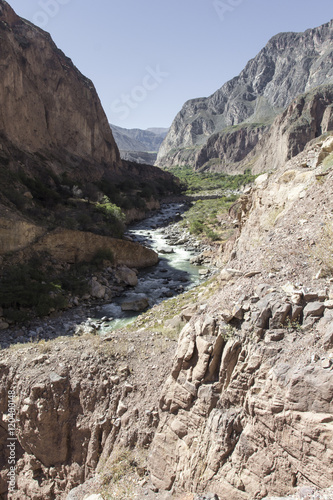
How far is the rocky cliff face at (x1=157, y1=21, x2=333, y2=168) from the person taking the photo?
456 ft

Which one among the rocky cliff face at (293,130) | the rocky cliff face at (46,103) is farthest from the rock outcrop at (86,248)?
the rocky cliff face at (293,130)

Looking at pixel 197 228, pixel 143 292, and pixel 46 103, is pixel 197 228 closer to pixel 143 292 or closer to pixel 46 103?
pixel 143 292

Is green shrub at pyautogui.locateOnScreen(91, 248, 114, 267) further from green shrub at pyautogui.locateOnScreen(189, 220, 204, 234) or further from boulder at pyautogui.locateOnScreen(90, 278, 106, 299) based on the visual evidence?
green shrub at pyautogui.locateOnScreen(189, 220, 204, 234)

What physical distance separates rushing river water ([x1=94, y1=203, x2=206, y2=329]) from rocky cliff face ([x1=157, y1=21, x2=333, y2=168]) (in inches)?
4299

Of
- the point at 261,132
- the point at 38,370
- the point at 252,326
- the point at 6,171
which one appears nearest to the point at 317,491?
the point at 252,326

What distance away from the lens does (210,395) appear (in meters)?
4.16

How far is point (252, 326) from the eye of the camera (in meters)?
4.03

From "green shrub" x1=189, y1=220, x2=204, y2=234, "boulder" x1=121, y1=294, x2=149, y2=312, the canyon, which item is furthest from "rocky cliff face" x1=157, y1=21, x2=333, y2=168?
the canyon

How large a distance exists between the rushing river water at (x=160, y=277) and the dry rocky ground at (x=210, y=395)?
266 inches

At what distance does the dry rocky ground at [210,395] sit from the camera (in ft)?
10.6

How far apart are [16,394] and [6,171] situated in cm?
1776

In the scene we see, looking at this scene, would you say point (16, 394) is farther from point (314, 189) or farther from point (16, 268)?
point (16, 268)

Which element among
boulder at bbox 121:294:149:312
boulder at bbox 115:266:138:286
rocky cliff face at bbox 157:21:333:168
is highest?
rocky cliff face at bbox 157:21:333:168

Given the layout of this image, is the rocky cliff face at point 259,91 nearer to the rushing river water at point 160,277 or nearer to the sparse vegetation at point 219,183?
the sparse vegetation at point 219,183
